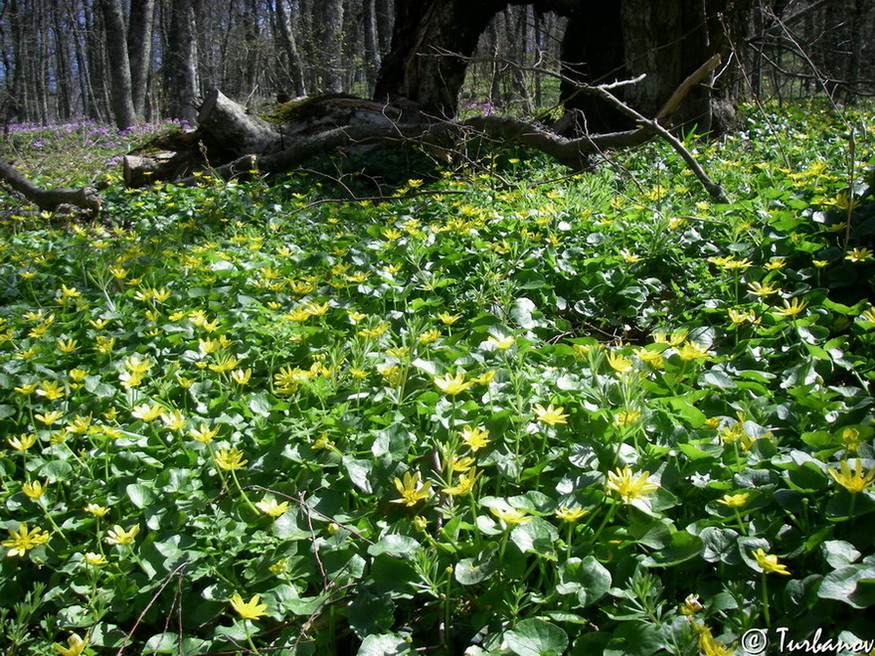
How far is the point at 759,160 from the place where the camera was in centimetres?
483

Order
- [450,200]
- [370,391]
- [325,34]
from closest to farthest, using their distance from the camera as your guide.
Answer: [370,391] → [450,200] → [325,34]

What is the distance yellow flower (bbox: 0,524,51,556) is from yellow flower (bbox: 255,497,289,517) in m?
0.52

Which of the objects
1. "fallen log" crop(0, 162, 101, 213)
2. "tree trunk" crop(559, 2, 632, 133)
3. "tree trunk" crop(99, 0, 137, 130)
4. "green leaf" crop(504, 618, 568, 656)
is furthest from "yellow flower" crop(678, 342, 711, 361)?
"tree trunk" crop(99, 0, 137, 130)

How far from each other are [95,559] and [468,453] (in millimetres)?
885

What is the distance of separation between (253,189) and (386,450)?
4220 millimetres

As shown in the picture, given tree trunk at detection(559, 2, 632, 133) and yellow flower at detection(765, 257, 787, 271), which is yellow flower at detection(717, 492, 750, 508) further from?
tree trunk at detection(559, 2, 632, 133)

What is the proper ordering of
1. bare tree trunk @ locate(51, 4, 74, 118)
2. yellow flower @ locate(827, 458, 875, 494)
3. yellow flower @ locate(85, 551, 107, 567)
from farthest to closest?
1. bare tree trunk @ locate(51, 4, 74, 118)
2. yellow flower @ locate(85, 551, 107, 567)
3. yellow flower @ locate(827, 458, 875, 494)

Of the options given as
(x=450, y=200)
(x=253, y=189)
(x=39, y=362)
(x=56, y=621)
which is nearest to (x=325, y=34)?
(x=253, y=189)

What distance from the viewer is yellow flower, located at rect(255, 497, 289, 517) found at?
4.75ft

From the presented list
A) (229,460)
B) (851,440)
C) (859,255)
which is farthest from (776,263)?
(229,460)

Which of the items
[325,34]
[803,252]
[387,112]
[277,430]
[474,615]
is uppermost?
[325,34]

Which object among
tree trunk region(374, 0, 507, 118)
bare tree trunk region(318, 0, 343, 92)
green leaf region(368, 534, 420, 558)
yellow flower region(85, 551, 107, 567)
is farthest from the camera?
bare tree trunk region(318, 0, 343, 92)

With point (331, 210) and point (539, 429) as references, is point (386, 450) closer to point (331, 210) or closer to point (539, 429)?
point (539, 429)

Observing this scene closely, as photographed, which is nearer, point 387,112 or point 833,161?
point 833,161
